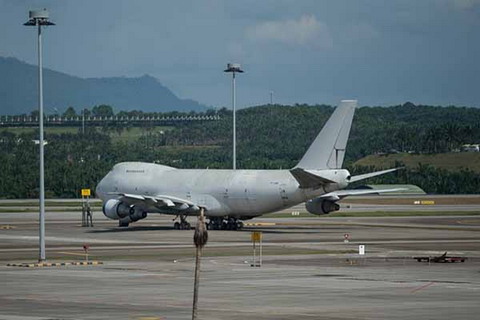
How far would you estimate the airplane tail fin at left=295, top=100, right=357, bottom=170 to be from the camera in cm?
8731

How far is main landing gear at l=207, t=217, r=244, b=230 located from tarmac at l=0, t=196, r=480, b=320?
2.97 meters

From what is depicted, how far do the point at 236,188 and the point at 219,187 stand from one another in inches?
75.6

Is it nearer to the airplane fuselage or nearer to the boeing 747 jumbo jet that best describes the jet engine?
the boeing 747 jumbo jet

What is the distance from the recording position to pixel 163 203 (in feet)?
313

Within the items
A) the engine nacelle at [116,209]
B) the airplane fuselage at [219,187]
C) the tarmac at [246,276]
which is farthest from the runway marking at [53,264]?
the engine nacelle at [116,209]

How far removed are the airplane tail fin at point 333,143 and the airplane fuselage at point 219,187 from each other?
1.79 metres

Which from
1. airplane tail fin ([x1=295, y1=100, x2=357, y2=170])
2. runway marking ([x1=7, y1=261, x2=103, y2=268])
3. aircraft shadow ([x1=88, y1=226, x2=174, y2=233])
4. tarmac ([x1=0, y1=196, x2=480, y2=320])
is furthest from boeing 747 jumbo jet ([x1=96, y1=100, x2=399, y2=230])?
runway marking ([x1=7, y1=261, x2=103, y2=268])

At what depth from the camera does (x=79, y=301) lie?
42188mm

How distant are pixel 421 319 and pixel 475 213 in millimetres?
90557

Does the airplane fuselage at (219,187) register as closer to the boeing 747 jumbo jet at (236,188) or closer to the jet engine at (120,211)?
the boeing 747 jumbo jet at (236,188)

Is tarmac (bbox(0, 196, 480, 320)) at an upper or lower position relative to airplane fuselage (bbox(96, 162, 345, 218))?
lower

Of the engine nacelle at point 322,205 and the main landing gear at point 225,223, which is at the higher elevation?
the engine nacelle at point 322,205

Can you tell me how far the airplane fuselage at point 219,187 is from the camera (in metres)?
90.4

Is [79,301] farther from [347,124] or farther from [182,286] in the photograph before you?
[347,124]
